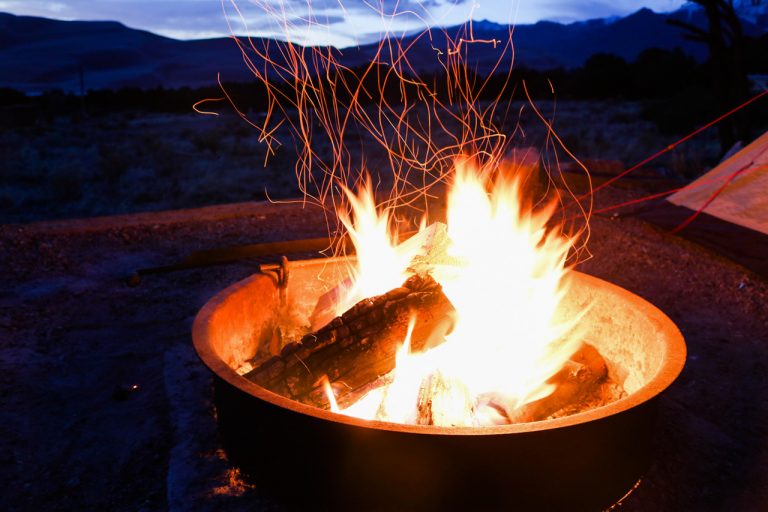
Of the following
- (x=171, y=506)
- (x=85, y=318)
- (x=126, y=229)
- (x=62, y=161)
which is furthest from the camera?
(x=62, y=161)

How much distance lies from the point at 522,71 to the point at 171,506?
1543 inches

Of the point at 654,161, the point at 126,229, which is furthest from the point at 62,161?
the point at 654,161

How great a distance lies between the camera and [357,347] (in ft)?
8.34

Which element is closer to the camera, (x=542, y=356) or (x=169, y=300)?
(x=542, y=356)

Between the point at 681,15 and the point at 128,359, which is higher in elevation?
the point at 681,15

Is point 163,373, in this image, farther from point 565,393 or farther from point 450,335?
point 565,393

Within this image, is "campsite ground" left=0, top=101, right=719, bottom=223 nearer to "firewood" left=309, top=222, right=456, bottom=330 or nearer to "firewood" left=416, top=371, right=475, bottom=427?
"firewood" left=309, top=222, right=456, bottom=330

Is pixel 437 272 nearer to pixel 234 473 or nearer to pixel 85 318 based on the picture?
pixel 234 473

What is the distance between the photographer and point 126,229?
5887 mm

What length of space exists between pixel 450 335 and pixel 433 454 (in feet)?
2.88

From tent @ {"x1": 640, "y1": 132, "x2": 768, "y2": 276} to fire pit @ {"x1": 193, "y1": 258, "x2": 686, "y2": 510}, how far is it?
3257 millimetres

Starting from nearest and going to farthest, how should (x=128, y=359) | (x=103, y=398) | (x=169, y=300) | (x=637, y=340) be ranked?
(x=637, y=340) → (x=103, y=398) → (x=128, y=359) → (x=169, y=300)

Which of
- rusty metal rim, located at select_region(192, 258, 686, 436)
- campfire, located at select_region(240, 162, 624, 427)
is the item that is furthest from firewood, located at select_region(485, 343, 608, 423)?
rusty metal rim, located at select_region(192, 258, 686, 436)

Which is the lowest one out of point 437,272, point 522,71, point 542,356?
point 542,356
